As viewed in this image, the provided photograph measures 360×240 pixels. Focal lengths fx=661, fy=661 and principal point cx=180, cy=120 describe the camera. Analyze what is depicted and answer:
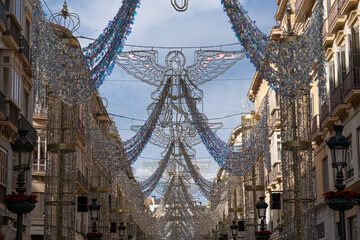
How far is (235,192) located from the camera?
132 feet

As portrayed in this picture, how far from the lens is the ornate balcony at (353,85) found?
2527 cm

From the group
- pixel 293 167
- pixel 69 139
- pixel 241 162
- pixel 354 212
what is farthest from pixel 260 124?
pixel 69 139

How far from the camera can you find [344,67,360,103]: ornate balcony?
82.9 feet

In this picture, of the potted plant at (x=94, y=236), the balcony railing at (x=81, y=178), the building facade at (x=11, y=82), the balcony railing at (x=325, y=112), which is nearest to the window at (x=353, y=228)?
the balcony railing at (x=325, y=112)

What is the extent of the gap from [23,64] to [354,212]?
15.9m

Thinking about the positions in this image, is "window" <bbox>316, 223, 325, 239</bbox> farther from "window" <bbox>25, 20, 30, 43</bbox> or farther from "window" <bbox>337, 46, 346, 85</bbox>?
"window" <bbox>25, 20, 30, 43</bbox>

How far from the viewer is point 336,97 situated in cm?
2941

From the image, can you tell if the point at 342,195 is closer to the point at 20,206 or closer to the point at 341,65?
the point at 20,206

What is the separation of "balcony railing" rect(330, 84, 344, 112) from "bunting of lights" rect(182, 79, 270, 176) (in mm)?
3247

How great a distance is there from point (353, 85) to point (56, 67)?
12.5 m

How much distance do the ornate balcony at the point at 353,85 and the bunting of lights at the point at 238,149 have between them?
11.5 feet

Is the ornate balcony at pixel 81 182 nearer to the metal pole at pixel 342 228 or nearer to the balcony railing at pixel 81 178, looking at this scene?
the balcony railing at pixel 81 178

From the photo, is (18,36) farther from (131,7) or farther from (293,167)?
(293,167)

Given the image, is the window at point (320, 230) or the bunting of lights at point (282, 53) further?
the window at point (320, 230)
